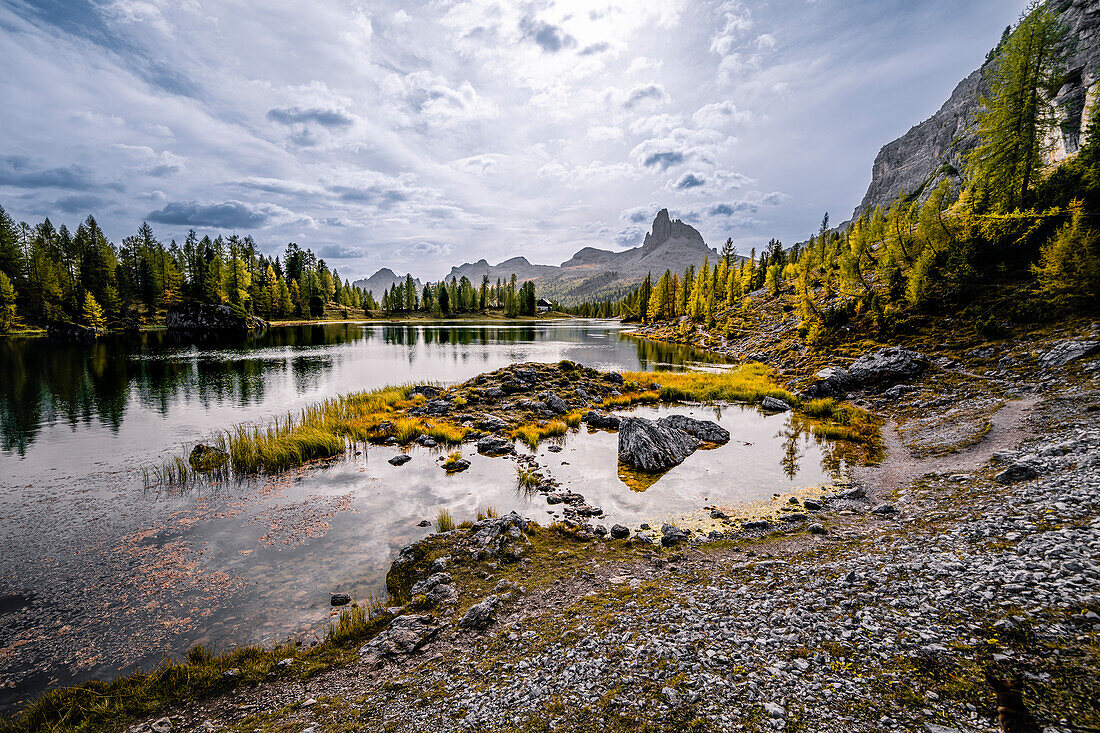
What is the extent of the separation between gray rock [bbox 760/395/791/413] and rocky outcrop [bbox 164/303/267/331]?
13348 cm

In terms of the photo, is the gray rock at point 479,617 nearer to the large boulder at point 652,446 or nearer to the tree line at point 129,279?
the large boulder at point 652,446

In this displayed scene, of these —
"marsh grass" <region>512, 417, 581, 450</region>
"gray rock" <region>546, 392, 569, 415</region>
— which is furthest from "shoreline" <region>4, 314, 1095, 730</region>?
"gray rock" <region>546, 392, 569, 415</region>

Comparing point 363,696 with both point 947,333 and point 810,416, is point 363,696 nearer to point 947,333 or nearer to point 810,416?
point 810,416

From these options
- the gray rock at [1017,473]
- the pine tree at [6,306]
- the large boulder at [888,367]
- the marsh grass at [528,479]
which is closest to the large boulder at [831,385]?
the large boulder at [888,367]

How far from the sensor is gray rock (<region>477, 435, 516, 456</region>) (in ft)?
76.6

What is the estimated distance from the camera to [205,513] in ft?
53.4

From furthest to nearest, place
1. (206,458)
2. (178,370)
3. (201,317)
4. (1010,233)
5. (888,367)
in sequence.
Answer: (201,317), (178,370), (1010,233), (888,367), (206,458)

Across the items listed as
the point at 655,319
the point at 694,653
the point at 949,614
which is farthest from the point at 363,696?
the point at 655,319

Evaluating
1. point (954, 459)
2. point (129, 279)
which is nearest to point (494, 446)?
point (954, 459)

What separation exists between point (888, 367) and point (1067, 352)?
31.8ft

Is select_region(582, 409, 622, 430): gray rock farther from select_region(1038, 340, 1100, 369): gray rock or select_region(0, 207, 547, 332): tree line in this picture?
select_region(0, 207, 547, 332): tree line

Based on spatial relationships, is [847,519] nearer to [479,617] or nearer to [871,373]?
[479,617]

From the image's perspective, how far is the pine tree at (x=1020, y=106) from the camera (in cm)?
3459

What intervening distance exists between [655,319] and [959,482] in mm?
140019
